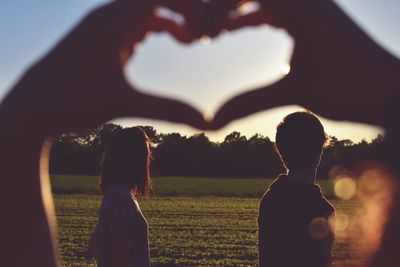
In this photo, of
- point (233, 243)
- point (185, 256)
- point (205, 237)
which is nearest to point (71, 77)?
point (185, 256)

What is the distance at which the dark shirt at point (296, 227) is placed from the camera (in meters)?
2.50

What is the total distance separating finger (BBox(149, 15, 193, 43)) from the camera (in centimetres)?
80

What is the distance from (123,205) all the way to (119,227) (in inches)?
5.2

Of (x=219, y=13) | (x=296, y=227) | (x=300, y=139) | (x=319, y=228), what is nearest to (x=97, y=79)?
(x=219, y=13)

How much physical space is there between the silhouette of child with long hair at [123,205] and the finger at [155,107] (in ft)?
7.65

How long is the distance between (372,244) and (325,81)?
0.21 meters

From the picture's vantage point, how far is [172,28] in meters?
0.83

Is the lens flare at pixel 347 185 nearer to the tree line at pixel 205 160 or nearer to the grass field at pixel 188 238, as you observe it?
the grass field at pixel 188 238

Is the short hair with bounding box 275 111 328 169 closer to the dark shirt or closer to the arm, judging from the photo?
the dark shirt

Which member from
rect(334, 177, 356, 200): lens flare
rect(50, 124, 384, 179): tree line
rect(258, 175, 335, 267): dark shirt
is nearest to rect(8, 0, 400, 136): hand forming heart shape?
rect(334, 177, 356, 200): lens flare

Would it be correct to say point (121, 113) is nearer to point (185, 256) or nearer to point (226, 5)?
point (226, 5)

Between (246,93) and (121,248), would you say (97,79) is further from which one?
(121,248)

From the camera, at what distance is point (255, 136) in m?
79.2

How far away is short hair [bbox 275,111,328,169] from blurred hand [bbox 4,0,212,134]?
179 centimetres
